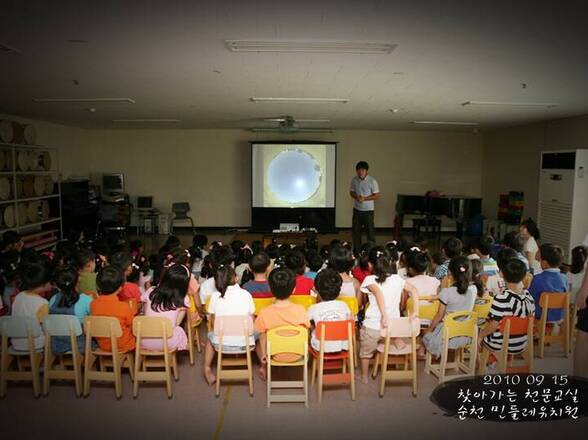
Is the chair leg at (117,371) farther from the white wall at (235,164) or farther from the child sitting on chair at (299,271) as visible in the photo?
the white wall at (235,164)

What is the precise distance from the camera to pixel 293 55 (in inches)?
145

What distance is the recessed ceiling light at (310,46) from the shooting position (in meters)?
3.31

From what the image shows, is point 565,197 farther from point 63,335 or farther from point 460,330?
point 63,335

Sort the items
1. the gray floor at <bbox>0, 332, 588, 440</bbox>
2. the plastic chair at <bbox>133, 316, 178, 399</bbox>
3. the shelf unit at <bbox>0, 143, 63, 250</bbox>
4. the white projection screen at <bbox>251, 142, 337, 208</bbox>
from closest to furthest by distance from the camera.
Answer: the gray floor at <bbox>0, 332, 588, 440</bbox>, the plastic chair at <bbox>133, 316, 178, 399</bbox>, the shelf unit at <bbox>0, 143, 63, 250</bbox>, the white projection screen at <bbox>251, 142, 337, 208</bbox>

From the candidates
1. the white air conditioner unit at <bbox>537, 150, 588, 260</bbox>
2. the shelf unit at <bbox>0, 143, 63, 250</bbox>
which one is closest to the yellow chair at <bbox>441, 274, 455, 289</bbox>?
the white air conditioner unit at <bbox>537, 150, 588, 260</bbox>

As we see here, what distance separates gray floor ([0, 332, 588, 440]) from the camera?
2875 millimetres

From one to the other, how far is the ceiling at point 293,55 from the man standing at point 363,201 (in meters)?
1.46

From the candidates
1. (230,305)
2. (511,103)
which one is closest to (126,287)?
(230,305)

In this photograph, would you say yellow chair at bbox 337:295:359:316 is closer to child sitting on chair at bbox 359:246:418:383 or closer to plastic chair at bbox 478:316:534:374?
child sitting on chair at bbox 359:246:418:383

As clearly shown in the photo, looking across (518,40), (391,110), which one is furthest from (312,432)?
(391,110)

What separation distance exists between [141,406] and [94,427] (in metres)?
0.34

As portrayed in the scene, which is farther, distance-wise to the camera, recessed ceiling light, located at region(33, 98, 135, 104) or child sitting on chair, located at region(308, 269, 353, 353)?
recessed ceiling light, located at region(33, 98, 135, 104)

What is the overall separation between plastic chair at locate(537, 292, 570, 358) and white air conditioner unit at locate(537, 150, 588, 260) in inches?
151

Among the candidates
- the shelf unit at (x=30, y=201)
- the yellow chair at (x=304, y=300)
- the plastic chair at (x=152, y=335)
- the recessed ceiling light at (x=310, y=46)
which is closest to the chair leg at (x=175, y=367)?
the plastic chair at (x=152, y=335)
